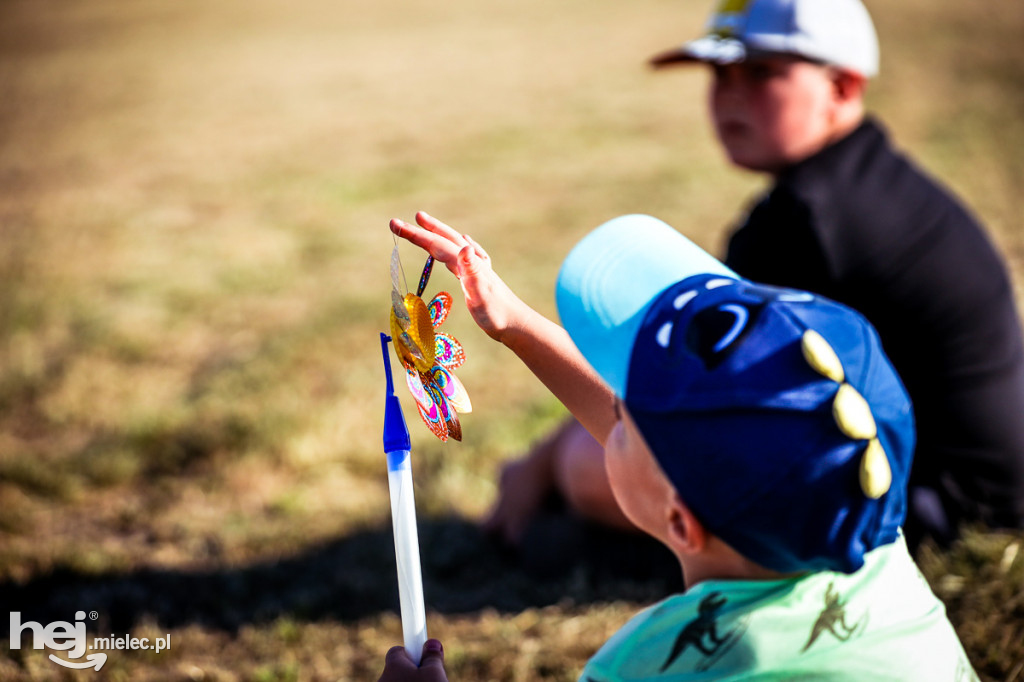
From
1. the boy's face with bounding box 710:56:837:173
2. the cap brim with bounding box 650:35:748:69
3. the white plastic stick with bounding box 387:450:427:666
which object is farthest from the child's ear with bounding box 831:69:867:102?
the white plastic stick with bounding box 387:450:427:666

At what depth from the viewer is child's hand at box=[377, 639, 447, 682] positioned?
3.57ft

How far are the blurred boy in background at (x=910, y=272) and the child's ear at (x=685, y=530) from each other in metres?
1.14

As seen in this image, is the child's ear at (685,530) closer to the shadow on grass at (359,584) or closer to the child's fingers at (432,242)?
the child's fingers at (432,242)

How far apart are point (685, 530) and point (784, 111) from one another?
161cm

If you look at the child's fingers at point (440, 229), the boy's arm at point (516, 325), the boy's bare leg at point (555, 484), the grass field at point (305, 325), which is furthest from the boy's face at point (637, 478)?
the boy's bare leg at point (555, 484)

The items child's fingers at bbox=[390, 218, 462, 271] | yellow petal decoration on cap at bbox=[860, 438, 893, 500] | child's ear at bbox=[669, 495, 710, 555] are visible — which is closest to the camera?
yellow petal decoration on cap at bbox=[860, 438, 893, 500]

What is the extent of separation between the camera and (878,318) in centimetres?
205

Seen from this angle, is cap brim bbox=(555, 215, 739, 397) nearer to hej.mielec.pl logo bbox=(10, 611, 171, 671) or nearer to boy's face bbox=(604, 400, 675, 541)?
boy's face bbox=(604, 400, 675, 541)

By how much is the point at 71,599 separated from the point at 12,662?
0.28 metres

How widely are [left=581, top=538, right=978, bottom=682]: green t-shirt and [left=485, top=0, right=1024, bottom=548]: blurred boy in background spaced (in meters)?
1.05

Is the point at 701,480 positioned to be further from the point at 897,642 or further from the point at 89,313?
the point at 89,313

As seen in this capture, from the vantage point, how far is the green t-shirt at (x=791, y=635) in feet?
3.30

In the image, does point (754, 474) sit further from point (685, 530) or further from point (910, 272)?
point (910, 272)

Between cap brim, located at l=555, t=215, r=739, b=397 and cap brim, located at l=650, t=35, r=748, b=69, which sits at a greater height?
cap brim, located at l=650, t=35, r=748, b=69
